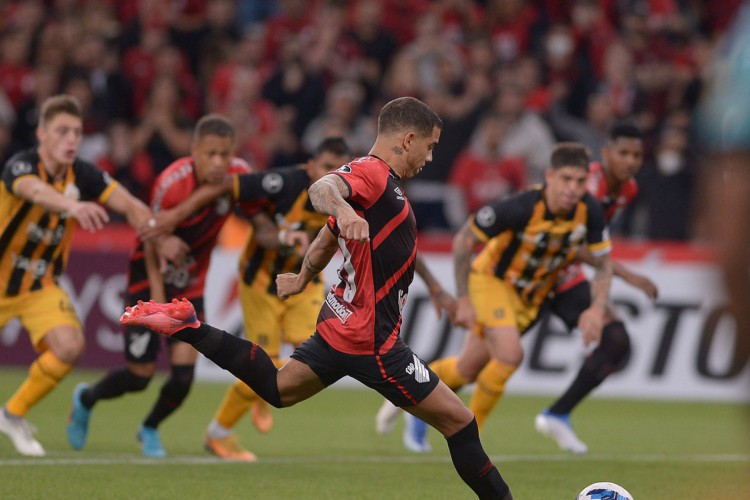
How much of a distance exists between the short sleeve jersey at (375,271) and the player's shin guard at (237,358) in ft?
1.35

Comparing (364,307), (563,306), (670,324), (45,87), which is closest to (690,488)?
(563,306)

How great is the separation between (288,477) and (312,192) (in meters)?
2.75

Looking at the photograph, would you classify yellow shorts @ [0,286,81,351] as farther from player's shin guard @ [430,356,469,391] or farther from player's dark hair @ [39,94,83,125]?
player's shin guard @ [430,356,469,391]

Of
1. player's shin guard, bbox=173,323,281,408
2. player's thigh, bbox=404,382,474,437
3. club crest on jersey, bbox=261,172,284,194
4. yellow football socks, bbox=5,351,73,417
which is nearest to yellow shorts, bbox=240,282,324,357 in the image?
club crest on jersey, bbox=261,172,284,194

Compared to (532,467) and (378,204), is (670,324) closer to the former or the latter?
(532,467)

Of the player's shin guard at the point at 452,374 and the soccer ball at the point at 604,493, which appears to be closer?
the soccer ball at the point at 604,493

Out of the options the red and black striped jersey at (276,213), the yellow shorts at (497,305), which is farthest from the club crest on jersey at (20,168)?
the yellow shorts at (497,305)

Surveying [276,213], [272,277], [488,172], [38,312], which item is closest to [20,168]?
[38,312]

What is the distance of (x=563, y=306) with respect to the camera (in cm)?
983

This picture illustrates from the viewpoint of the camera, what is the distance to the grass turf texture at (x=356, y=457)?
7637mm

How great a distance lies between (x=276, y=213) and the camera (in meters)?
9.31

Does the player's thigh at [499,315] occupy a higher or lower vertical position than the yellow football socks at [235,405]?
higher

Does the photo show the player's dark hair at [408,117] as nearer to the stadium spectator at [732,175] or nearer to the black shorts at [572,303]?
the stadium spectator at [732,175]

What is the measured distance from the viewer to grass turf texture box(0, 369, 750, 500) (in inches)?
301
